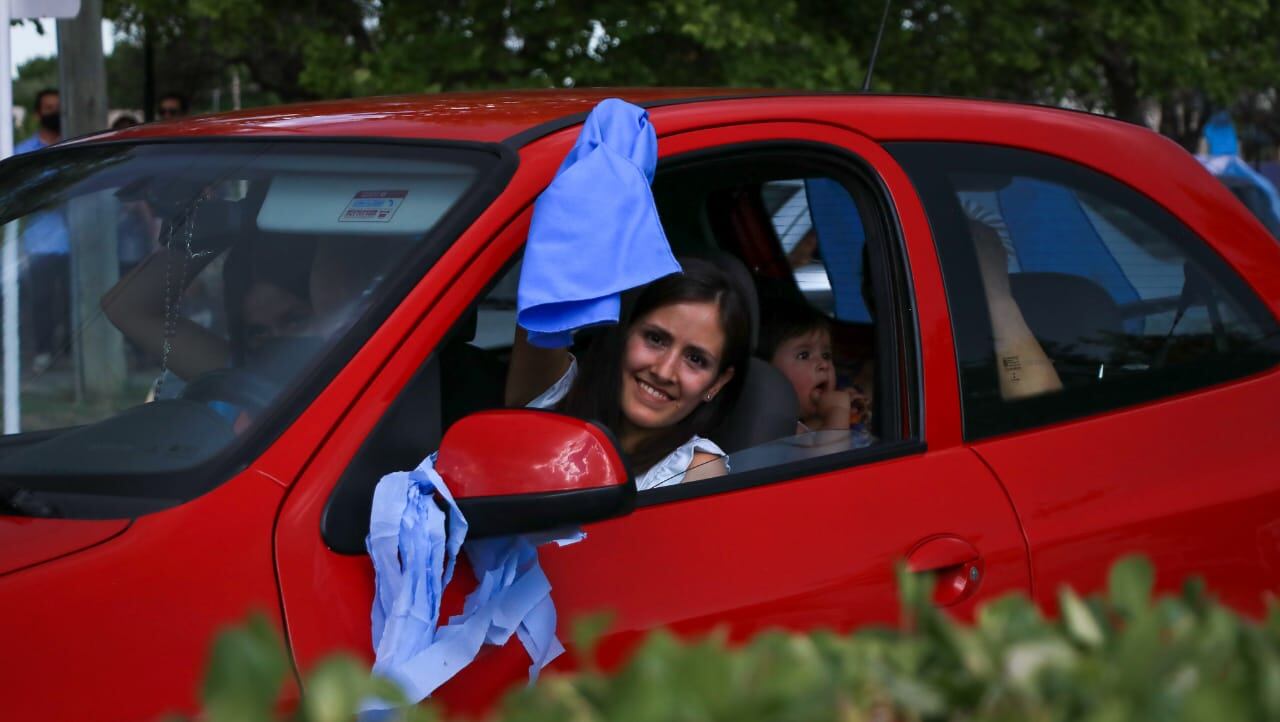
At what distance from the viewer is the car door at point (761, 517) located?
6.89 feet

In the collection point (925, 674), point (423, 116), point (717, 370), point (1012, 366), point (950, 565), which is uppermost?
point (423, 116)

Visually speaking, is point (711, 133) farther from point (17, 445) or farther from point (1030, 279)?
point (17, 445)

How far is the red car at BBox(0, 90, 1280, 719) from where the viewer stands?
6.72 ft

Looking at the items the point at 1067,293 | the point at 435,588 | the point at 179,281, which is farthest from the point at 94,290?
the point at 1067,293

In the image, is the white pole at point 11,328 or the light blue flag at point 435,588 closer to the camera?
the light blue flag at point 435,588

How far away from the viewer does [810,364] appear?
353cm

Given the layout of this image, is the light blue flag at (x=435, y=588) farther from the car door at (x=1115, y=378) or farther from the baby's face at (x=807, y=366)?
the baby's face at (x=807, y=366)

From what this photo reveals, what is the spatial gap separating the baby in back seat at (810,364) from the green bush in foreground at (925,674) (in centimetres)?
178

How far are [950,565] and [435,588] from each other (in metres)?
0.86

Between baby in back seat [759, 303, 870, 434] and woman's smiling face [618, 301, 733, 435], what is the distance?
24 centimetres

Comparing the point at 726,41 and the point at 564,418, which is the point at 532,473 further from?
the point at 726,41

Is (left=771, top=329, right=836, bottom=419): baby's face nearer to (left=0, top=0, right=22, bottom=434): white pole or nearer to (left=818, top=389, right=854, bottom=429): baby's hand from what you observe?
(left=818, top=389, right=854, bottom=429): baby's hand

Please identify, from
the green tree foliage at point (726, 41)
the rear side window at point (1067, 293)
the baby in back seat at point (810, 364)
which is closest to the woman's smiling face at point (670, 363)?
the baby in back seat at point (810, 364)

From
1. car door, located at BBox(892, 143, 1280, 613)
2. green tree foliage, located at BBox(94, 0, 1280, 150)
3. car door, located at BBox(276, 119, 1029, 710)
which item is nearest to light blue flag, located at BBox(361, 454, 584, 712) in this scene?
car door, located at BBox(276, 119, 1029, 710)
